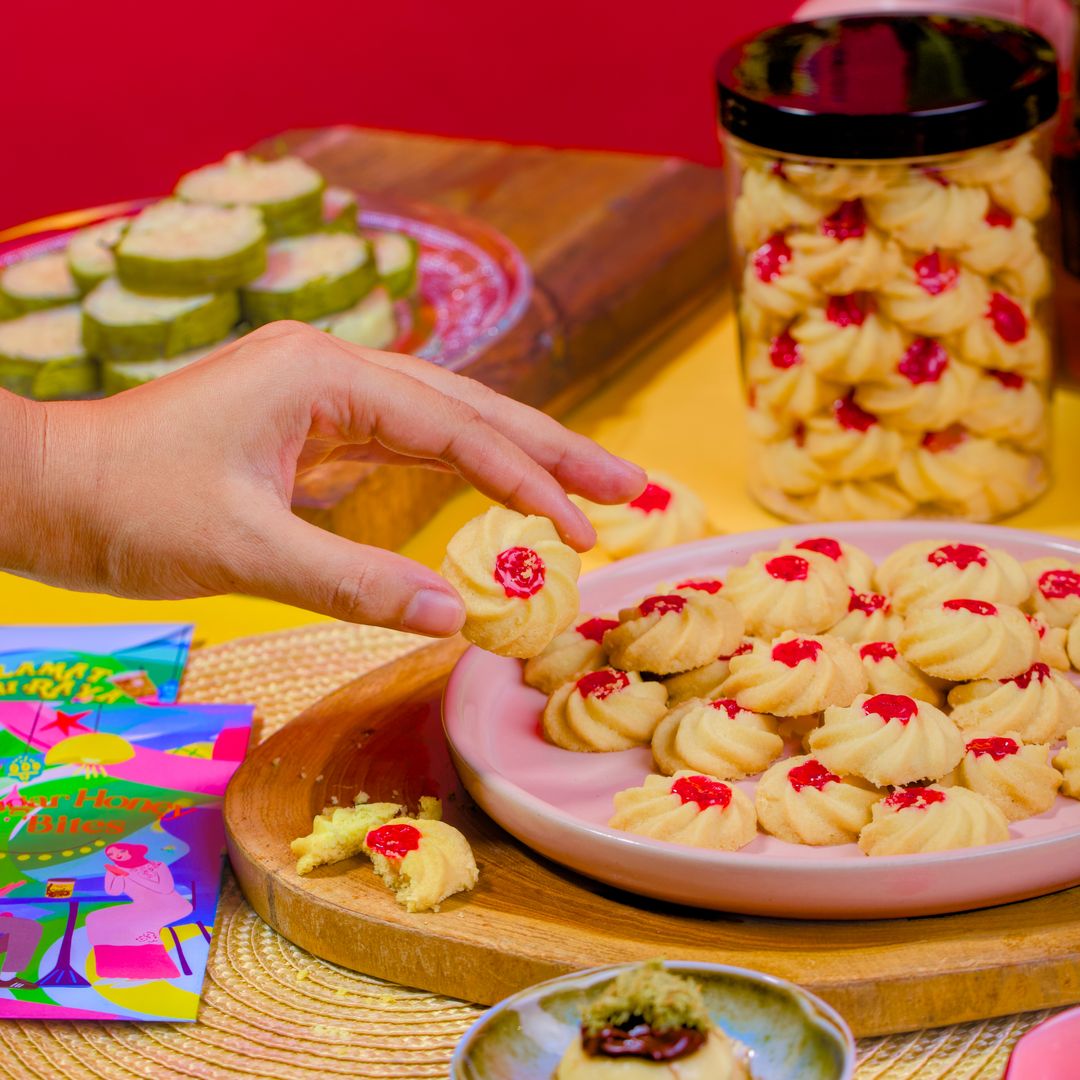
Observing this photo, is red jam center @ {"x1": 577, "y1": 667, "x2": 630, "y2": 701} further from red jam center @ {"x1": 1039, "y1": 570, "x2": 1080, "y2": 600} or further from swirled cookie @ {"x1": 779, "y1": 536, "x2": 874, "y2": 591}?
red jam center @ {"x1": 1039, "y1": 570, "x2": 1080, "y2": 600}

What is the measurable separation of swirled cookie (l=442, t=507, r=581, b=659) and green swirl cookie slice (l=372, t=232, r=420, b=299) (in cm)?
91

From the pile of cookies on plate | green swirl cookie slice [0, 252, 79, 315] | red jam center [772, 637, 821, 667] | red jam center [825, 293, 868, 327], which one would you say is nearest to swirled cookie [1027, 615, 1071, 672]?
the pile of cookies on plate

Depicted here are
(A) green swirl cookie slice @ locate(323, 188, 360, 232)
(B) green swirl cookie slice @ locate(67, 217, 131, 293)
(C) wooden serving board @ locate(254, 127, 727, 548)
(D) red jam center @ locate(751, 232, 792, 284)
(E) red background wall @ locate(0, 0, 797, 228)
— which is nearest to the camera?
(D) red jam center @ locate(751, 232, 792, 284)

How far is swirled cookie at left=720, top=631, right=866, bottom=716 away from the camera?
1.17 m

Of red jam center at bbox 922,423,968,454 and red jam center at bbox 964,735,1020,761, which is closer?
red jam center at bbox 964,735,1020,761

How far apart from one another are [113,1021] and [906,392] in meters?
0.96

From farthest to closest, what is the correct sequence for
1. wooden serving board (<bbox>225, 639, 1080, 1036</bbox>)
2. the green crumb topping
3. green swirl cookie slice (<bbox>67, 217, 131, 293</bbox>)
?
green swirl cookie slice (<bbox>67, 217, 131, 293</bbox>)
wooden serving board (<bbox>225, 639, 1080, 1036</bbox>)
the green crumb topping

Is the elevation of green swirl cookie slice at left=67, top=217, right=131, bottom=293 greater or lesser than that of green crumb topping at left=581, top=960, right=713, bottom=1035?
greater

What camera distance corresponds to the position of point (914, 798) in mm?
1052

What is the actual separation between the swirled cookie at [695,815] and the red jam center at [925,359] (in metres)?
0.63

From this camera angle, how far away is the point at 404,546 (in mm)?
1788

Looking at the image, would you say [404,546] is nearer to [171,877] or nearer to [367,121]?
[171,877]

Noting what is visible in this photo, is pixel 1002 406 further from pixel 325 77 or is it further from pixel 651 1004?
pixel 325 77

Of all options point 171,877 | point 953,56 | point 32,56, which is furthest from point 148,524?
point 32,56
